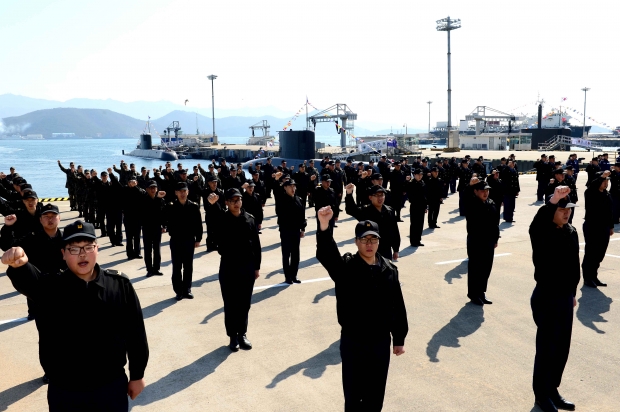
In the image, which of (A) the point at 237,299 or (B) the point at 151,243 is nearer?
(A) the point at 237,299

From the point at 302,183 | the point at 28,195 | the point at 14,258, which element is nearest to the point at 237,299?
the point at 28,195

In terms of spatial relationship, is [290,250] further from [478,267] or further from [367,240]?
[367,240]

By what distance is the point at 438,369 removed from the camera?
5.53 meters

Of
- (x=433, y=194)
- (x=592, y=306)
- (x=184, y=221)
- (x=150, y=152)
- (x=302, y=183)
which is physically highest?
(x=150, y=152)

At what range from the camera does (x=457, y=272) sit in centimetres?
952

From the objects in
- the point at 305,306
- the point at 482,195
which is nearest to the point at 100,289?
the point at 305,306

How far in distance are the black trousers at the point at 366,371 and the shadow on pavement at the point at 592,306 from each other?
4107mm

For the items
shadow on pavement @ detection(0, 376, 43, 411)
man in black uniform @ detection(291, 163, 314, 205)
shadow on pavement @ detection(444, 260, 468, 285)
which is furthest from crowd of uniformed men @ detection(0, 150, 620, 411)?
man in black uniform @ detection(291, 163, 314, 205)

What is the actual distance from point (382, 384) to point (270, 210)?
15.0 metres

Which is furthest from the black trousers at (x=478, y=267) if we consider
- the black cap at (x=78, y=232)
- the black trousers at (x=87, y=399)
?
the black cap at (x=78, y=232)

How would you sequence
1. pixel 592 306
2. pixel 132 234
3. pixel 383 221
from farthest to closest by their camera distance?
pixel 132 234, pixel 592 306, pixel 383 221

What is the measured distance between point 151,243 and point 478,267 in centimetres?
592

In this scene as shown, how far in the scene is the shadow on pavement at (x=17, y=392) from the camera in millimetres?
4930

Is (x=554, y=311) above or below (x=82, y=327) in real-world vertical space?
below
